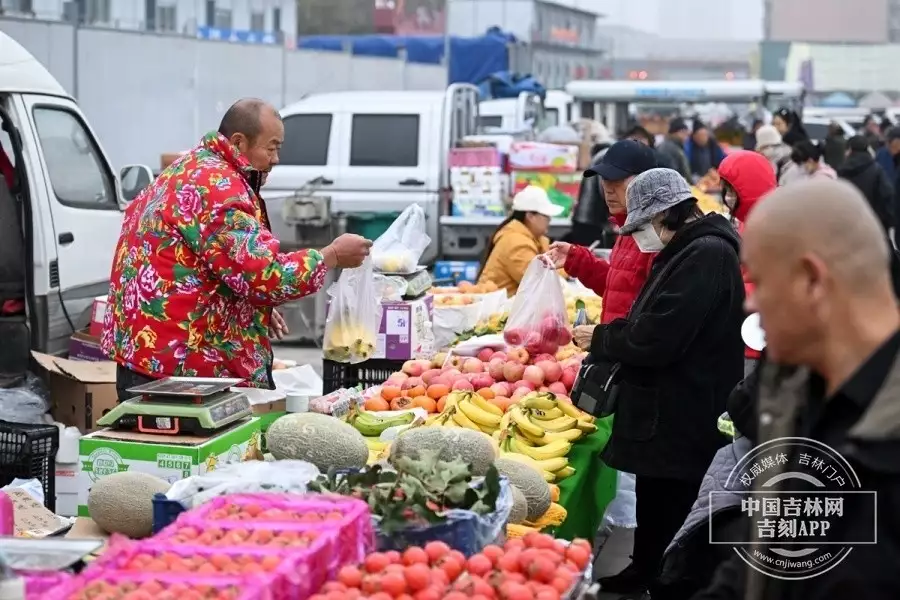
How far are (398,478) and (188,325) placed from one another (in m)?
1.60

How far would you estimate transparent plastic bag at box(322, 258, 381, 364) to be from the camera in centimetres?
673

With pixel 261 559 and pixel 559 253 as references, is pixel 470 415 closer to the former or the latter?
pixel 559 253

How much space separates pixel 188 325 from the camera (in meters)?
5.08

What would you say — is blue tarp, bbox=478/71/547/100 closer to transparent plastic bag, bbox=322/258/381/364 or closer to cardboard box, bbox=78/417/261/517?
transparent plastic bag, bbox=322/258/381/364

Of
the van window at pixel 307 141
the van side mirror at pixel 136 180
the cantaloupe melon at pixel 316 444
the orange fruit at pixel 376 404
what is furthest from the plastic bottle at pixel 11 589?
the van window at pixel 307 141

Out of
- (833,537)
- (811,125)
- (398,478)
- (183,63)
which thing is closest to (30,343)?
(398,478)

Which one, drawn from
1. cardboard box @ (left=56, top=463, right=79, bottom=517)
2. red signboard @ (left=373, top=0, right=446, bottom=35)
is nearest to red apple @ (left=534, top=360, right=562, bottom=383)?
cardboard box @ (left=56, top=463, right=79, bottom=517)

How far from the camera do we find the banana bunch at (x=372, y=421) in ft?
19.0

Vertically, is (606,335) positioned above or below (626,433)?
above

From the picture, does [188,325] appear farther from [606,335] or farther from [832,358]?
[832,358]

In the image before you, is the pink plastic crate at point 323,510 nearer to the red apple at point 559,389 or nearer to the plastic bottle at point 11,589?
the plastic bottle at point 11,589

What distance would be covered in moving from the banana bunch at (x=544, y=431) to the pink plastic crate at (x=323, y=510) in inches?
68.1

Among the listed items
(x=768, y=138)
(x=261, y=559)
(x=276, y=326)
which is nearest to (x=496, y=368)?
(x=276, y=326)

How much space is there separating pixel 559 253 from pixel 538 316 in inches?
21.2
